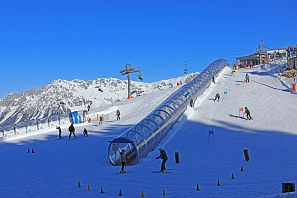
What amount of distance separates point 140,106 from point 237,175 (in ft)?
103

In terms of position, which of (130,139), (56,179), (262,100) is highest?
(262,100)

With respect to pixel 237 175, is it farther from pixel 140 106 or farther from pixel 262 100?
pixel 140 106

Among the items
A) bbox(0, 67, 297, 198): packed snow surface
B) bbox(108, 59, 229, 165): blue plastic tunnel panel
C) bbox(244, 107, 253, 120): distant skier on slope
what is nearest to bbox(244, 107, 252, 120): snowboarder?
bbox(244, 107, 253, 120): distant skier on slope

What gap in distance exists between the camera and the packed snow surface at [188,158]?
47.1 feet

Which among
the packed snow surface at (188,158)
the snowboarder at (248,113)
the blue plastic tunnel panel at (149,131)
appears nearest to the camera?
the packed snow surface at (188,158)

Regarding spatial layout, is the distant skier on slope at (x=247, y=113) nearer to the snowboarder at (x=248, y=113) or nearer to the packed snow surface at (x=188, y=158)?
the snowboarder at (x=248, y=113)

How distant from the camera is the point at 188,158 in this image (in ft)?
67.2

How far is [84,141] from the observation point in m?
29.4

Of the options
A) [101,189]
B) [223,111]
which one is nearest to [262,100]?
[223,111]

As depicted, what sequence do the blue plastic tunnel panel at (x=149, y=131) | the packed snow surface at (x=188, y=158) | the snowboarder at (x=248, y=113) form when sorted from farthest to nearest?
the snowboarder at (x=248, y=113) < the blue plastic tunnel panel at (x=149, y=131) < the packed snow surface at (x=188, y=158)

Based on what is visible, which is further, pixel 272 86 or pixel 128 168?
pixel 272 86

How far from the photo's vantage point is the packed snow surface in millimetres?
14359

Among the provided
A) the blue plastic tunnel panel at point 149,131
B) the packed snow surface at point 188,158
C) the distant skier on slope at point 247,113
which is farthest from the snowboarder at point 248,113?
the blue plastic tunnel panel at point 149,131

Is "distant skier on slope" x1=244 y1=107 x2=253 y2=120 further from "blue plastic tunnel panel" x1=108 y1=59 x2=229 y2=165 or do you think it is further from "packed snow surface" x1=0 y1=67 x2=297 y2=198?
"blue plastic tunnel panel" x1=108 y1=59 x2=229 y2=165
